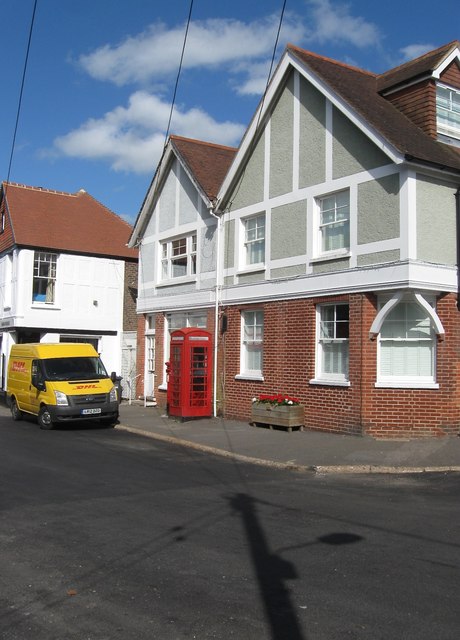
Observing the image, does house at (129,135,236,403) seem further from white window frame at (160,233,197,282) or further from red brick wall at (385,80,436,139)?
red brick wall at (385,80,436,139)

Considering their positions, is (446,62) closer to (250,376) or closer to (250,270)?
(250,270)

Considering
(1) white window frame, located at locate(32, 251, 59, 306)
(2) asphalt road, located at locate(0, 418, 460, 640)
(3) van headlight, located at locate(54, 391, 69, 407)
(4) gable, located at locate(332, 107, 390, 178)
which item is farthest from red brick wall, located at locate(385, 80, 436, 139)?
(1) white window frame, located at locate(32, 251, 59, 306)

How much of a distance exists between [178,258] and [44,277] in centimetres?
859

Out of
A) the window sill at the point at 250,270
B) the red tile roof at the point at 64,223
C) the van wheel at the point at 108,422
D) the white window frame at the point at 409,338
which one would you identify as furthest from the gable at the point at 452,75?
the red tile roof at the point at 64,223

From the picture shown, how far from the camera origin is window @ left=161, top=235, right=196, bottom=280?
68.2 feet

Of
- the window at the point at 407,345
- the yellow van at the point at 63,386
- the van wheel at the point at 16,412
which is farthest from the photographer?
the van wheel at the point at 16,412

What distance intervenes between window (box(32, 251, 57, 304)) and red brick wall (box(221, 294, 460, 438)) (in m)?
14.7

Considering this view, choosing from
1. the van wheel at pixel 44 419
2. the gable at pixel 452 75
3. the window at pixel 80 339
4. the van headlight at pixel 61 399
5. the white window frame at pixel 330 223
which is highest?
the gable at pixel 452 75

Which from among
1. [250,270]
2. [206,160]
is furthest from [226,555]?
[206,160]

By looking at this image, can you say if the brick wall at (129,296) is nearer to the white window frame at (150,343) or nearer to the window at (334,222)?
the white window frame at (150,343)

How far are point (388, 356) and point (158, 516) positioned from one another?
8.26m

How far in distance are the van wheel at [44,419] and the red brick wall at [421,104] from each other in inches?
451

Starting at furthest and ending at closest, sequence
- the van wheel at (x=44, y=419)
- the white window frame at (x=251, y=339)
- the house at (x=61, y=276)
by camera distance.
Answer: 1. the house at (x=61, y=276)
2. the white window frame at (x=251, y=339)
3. the van wheel at (x=44, y=419)

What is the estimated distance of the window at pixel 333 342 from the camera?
1516cm
